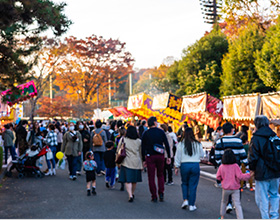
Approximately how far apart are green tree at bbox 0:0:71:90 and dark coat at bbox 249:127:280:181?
21.0 feet

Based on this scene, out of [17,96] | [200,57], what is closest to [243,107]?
[17,96]

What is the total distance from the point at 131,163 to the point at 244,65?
20.7 metres

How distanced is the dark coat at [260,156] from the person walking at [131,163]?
3485mm

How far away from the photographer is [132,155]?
31.5 ft

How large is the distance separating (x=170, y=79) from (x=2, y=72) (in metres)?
33.6

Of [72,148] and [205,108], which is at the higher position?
[205,108]

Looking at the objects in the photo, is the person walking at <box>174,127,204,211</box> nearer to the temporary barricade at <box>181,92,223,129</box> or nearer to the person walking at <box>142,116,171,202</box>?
the person walking at <box>142,116,171,202</box>

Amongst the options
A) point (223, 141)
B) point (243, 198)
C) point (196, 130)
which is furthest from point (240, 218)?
point (196, 130)

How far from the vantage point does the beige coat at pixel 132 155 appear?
9.54 metres

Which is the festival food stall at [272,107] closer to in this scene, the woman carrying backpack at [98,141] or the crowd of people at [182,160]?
the crowd of people at [182,160]

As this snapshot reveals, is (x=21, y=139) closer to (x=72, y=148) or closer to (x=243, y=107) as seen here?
(x=72, y=148)

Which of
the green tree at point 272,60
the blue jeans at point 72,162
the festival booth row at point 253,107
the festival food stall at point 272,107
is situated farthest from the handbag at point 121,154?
the green tree at point 272,60

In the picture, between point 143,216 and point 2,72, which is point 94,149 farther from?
point 143,216

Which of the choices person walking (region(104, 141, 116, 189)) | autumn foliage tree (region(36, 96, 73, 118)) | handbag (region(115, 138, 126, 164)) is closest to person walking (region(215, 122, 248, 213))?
→ handbag (region(115, 138, 126, 164))
